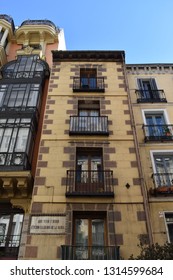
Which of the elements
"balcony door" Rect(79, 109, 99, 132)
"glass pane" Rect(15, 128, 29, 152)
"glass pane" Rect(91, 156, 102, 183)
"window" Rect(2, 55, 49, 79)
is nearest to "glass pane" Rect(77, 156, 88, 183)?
"glass pane" Rect(91, 156, 102, 183)

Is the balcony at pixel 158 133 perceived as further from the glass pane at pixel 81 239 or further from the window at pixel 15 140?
the window at pixel 15 140

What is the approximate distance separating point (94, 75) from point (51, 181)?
325 inches

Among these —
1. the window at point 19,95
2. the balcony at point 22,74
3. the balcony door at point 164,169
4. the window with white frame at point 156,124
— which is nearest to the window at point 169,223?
the balcony door at point 164,169

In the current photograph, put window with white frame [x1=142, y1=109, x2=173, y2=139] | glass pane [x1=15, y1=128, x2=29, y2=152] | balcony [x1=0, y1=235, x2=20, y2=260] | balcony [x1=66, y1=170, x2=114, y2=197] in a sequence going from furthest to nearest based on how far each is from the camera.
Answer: window with white frame [x1=142, y1=109, x2=173, y2=139]
glass pane [x1=15, y1=128, x2=29, y2=152]
balcony [x1=66, y1=170, x2=114, y2=197]
balcony [x1=0, y1=235, x2=20, y2=260]

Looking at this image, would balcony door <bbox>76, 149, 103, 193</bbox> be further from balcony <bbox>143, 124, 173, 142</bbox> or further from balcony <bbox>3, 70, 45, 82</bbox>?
balcony <bbox>3, 70, 45, 82</bbox>

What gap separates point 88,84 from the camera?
15.9 metres

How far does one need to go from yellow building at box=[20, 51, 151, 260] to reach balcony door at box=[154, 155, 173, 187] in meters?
1.16

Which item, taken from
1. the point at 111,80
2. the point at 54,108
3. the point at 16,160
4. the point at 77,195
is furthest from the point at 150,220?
the point at 111,80

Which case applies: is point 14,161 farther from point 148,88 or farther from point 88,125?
point 148,88

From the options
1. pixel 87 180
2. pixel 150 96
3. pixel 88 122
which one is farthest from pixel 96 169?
pixel 150 96

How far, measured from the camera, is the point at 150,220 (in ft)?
32.6

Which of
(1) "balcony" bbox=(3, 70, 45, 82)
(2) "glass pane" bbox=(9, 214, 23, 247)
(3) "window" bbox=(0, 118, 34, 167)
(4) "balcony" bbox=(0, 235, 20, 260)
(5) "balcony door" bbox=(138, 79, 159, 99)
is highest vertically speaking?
(1) "balcony" bbox=(3, 70, 45, 82)

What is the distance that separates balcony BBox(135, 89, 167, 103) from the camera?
14802 millimetres
